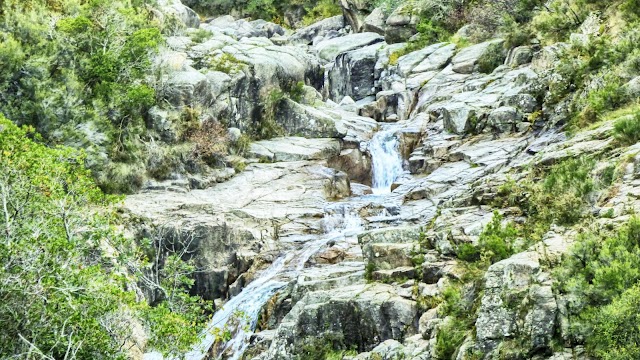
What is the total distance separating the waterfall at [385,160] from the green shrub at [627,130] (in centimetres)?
1461

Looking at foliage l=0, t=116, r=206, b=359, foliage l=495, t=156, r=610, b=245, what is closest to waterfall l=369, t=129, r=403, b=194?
foliage l=495, t=156, r=610, b=245

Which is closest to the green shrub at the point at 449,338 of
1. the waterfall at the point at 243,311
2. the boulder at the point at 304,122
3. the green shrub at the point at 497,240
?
the green shrub at the point at 497,240

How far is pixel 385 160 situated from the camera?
97.2ft

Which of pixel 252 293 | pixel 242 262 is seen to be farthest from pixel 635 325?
pixel 242 262

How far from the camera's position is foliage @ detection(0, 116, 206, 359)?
12070 millimetres

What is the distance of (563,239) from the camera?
1154cm

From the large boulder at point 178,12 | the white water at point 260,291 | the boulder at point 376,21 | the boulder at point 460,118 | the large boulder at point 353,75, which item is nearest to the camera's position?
the white water at point 260,291

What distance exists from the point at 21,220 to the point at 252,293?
776 cm

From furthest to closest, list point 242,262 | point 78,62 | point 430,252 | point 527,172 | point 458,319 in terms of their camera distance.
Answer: point 78,62
point 242,262
point 527,172
point 430,252
point 458,319

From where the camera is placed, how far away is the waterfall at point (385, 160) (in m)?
29.0

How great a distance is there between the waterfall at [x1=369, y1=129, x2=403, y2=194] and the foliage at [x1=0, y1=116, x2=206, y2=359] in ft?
54.3

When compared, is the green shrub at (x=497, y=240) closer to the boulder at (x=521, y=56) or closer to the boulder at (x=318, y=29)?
the boulder at (x=521, y=56)

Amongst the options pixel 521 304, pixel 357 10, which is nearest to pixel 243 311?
pixel 521 304

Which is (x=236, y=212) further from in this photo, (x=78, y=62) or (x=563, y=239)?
(x=563, y=239)
